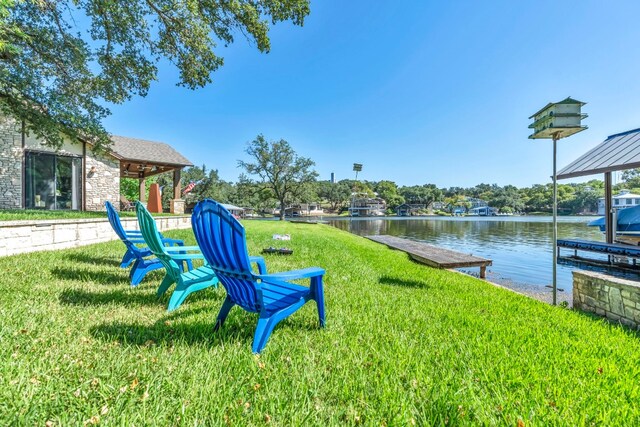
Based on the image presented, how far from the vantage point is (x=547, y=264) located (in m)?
10.0

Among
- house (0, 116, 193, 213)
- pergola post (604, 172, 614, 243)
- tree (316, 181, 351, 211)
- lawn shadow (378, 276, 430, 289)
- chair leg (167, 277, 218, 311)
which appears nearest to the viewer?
chair leg (167, 277, 218, 311)

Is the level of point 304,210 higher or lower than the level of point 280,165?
lower

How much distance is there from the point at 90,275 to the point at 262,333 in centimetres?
354

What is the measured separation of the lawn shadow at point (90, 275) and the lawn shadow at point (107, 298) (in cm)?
58

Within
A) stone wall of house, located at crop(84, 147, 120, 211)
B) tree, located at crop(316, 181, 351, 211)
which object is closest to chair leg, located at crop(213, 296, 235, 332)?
stone wall of house, located at crop(84, 147, 120, 211)

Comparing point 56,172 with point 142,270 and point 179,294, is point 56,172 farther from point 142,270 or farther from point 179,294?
point 179,294

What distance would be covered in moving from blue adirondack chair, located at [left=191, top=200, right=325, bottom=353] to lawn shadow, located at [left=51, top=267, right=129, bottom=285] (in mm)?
2611

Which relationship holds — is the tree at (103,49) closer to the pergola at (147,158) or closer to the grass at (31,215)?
the grass at (31,215)

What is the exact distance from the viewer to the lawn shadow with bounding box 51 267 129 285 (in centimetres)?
396

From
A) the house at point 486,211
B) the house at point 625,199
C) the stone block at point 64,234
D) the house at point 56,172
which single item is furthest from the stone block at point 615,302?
the house at point 486,211

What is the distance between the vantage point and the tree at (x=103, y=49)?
8203mm

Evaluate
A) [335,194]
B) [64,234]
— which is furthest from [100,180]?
[335,194]

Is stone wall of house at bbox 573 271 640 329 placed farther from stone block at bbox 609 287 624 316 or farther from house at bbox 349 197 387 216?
house at bbox 349 197 387 216

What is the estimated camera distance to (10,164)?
10570 mm
